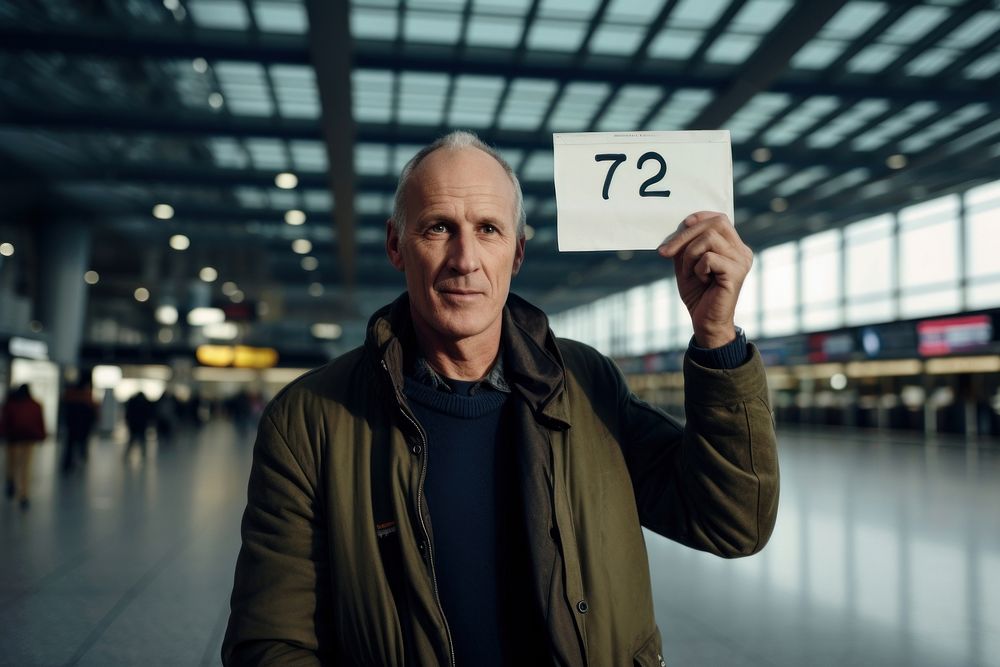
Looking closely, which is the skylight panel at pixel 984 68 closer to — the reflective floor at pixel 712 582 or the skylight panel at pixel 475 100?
the reflective floor at pixel 712 582

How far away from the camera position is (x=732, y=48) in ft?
51.2

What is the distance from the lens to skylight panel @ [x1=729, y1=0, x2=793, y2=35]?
45.2 ft

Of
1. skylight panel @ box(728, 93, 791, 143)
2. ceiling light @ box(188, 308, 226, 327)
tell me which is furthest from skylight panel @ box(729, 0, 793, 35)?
ceiling light @ box(188, 308, 226, 327)

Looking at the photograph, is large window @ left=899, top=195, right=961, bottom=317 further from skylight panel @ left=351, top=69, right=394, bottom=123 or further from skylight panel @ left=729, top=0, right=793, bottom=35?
skylight panel @ left=351, top=69, right=394, bottom=123

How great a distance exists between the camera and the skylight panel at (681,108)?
18.1 meters

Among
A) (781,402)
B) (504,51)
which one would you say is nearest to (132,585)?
(504,51)

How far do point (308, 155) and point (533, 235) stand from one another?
12131 mm

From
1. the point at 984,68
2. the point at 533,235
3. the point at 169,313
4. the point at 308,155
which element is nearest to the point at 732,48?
the point at 984,68

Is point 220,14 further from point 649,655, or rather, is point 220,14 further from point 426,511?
point 649,655

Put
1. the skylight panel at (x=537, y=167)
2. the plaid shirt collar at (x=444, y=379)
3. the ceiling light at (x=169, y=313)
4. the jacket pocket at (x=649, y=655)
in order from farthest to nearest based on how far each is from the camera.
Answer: the ceiling light at (x=169, y=313) → the skylight panel at (x=537, y=167) → the plaid shirt collar at (x=444, y=379) → the jacket pocket at (x=649, y=655)

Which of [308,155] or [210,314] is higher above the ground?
[308,155]

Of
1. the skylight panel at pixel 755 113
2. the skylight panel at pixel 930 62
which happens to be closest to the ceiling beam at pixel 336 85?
the skylight panel at pixel 755 113

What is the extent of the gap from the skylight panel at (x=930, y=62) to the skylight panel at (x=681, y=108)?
4.10 meters

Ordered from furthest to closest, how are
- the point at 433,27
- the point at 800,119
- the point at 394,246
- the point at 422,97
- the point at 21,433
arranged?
the point at 800,119 < the point at 422,97 < the point at 433,27 < the point at 21,433 < the point at 394,246
